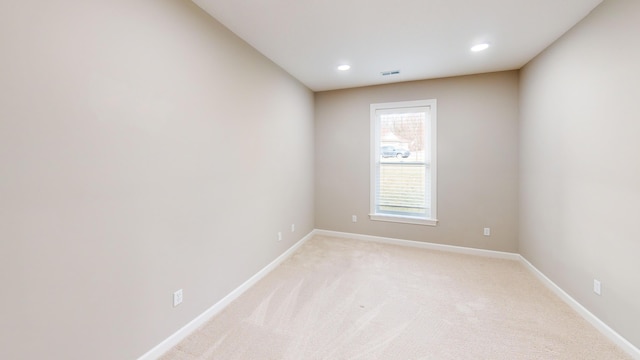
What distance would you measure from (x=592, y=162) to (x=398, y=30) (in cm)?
204

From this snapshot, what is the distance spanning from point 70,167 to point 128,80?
622mm

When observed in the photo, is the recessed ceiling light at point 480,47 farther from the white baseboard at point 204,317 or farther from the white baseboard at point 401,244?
the white baseboard at point 204,317

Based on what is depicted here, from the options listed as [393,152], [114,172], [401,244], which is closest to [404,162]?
[393,152]

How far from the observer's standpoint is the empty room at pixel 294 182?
4.23 ft

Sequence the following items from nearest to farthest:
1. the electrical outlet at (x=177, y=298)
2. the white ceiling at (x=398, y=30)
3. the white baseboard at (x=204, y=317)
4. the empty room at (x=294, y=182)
Result: the empty room at (x=294, y=182) → the white baseboard at (x=204, y=317) → the electrical outlet at (x=177, y=298) → the white ceiling at (x=398, y=30)

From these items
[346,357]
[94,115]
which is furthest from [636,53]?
[94,115]

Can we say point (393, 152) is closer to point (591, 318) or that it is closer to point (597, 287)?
point (597, 287)

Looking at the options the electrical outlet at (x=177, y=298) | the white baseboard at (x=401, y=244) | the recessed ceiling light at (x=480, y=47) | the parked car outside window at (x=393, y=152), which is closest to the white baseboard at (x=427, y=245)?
the white baseboard at (x=401, y=244)

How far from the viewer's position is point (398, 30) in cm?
243

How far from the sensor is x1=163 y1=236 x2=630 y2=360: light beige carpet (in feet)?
6.08

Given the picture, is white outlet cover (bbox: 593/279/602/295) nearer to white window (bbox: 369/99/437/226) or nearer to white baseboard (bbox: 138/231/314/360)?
white window (bbox: 369/99/437/226)

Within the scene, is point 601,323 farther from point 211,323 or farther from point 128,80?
point 128,80

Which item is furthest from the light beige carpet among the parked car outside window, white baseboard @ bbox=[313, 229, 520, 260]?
the parked car outside window

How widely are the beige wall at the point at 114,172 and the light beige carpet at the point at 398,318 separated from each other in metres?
0.43
